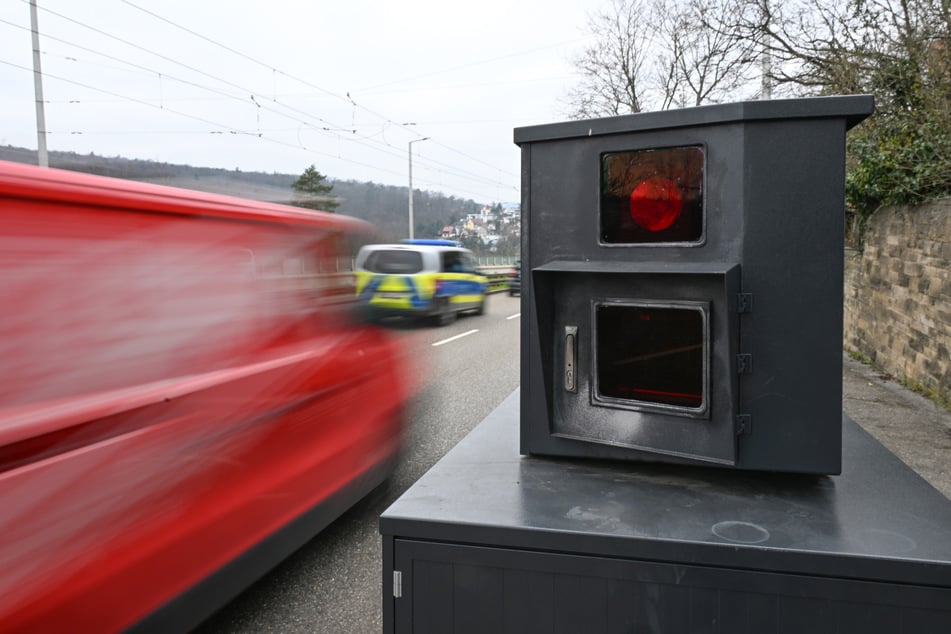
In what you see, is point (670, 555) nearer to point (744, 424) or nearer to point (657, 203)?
point (744, 424)

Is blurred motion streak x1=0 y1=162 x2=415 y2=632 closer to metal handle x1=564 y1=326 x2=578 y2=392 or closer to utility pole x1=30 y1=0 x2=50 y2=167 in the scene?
metal handle x1=564 y1=326 x2=578 y2=392

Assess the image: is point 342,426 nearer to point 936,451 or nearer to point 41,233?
point 41,233

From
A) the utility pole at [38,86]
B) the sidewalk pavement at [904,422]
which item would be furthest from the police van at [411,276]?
the sidewalk pavement at [904,422]

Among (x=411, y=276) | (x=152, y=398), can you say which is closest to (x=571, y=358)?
(x=152, y=398)

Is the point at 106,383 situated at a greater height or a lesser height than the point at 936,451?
greater

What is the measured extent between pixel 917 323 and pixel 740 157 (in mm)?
7731

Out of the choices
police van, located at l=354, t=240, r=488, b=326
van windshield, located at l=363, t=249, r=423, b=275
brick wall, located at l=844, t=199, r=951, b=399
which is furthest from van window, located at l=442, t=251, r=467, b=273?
brick wall, located at l=844, t=199, r=951, b=399

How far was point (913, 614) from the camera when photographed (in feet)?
4.81

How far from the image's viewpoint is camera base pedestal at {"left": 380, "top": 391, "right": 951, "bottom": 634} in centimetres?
149

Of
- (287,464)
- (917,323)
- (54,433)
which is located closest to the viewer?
(54,433)

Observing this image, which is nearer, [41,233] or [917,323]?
[41,233]

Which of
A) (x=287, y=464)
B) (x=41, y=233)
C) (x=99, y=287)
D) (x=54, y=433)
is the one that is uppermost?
(x=41, y=233)

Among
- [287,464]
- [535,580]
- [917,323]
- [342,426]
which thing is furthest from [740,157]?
[917,323]

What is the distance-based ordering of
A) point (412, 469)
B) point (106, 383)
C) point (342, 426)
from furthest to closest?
point (412, 469) < point (342, 426) < point (106, 383)
